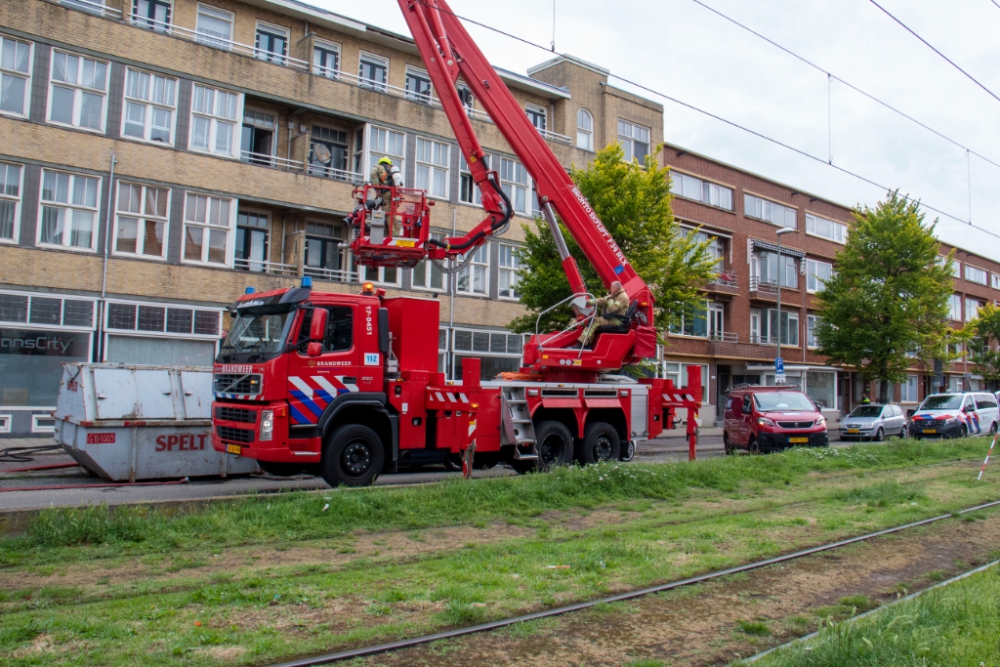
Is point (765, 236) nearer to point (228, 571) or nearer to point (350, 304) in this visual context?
point (350, 304)

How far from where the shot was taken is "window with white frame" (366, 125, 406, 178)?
26.6 metres

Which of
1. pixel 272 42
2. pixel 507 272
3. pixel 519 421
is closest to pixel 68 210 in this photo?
pixel 272 42

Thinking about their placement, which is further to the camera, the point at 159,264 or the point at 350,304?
the point at 159,264

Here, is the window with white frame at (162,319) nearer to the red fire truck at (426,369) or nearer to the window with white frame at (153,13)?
the window with white frame at (153,13)

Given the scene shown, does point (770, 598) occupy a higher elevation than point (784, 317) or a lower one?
lower

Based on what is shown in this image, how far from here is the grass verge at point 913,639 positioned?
475 cm

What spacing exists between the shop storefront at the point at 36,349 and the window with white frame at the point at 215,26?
8.84 m

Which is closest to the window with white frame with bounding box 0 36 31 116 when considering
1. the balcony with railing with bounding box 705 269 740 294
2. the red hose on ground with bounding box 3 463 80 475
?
the red hose on ground with bounding box 3 463 80 475

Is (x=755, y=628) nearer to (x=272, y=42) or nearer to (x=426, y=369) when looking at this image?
(x=426, y=369)

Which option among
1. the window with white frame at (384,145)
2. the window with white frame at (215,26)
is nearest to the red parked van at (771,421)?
the window with white frame at (384,145)

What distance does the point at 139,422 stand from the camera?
42.4ft

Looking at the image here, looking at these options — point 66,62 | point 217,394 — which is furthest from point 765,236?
point 217,394

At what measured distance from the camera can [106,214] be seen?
2164 cm

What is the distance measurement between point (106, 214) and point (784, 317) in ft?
121
